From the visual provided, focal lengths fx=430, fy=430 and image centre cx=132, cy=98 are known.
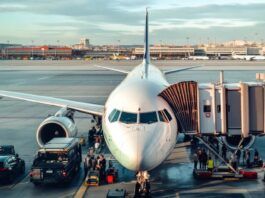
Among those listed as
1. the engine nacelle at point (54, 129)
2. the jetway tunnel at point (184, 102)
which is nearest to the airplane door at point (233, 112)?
the jetway tunnel at point (184, 102)

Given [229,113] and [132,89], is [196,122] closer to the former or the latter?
[229,113]

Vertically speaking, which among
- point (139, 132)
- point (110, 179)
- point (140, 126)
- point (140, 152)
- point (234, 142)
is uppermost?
point (140, 126)

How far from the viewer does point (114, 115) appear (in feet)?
47.0

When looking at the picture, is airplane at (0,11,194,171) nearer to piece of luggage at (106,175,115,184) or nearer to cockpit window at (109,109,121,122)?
cockpit window at (109,109,121,122)

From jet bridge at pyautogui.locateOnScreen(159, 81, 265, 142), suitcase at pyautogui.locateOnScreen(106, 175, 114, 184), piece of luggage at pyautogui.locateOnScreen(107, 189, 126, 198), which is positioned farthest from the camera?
suitcase at pyautogui.locateOnScreen(106, 175, 114, 184)

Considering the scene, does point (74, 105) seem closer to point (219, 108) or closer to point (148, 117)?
point (219, 108)

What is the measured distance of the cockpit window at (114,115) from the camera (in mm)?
14117

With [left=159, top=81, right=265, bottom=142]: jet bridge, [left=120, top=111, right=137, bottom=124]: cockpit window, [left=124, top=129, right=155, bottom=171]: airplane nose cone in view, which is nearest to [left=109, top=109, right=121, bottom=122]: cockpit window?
[left=120, top=111, right=137, bottom=124]: cockpit window

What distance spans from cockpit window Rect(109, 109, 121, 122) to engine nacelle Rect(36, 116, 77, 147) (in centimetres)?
669

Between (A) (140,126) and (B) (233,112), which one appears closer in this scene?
(A) (140,126)

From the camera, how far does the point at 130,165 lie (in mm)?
12875

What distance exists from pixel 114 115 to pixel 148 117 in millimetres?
1254

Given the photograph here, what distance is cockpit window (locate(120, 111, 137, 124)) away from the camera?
13648 millimetres

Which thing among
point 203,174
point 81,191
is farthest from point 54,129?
point 203,174
